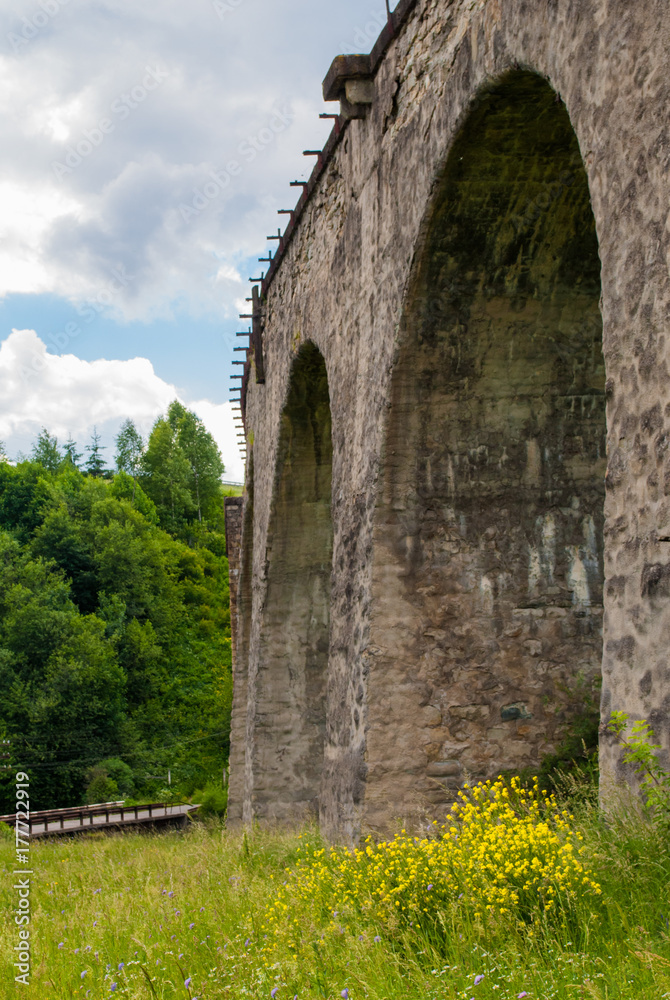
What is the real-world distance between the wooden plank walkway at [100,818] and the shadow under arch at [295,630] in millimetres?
13262

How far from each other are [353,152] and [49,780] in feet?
93.1

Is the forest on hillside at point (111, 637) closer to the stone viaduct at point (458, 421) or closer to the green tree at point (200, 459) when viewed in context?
the green tree at point (200, 459)

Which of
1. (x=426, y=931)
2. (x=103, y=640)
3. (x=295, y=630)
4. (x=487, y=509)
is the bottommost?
(x=103, y=640)

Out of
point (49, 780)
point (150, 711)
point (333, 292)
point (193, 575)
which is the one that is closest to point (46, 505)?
point (193, 575)

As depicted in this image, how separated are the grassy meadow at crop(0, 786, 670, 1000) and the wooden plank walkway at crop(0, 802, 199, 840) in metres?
19.2

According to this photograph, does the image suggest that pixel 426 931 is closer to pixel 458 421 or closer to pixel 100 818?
pixel 458 421

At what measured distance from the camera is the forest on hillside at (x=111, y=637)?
32.2 meters

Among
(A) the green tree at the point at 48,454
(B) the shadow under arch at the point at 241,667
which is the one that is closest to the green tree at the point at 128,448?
(A) the green tree at the point at 48,454

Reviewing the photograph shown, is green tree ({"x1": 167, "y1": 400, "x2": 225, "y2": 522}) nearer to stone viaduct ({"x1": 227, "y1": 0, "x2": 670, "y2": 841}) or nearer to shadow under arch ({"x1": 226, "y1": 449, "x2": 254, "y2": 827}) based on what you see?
shadow under arch ({"x1": 226, "y1": 449, "x2": 254, "y2": 827})

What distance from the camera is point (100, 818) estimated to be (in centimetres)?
2492

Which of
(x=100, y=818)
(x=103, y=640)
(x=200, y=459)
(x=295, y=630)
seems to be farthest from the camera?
(x=200, y=459)

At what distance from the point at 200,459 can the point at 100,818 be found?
1284 inches

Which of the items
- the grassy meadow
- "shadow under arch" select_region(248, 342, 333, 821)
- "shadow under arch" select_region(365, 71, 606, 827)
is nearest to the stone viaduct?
"shadow under arch" select_region(365, 71, 606, 827)

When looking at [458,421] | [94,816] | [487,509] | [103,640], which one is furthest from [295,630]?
[103,640]
